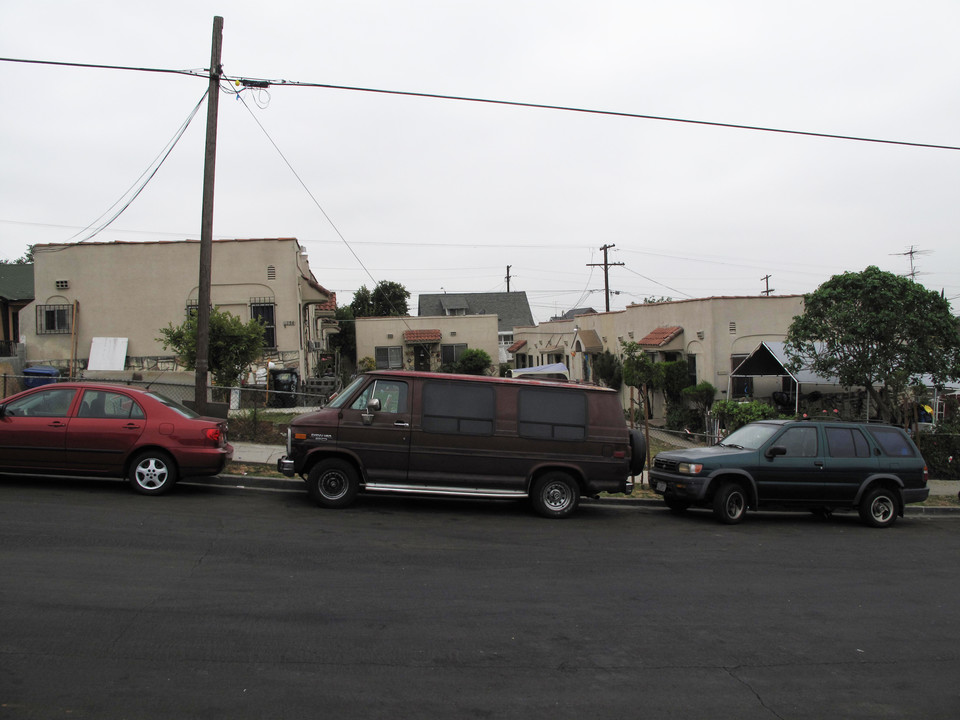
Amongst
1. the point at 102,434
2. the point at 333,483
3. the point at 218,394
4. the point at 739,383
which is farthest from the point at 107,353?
the point at 739,383

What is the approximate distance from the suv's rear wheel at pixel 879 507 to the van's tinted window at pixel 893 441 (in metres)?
0.68

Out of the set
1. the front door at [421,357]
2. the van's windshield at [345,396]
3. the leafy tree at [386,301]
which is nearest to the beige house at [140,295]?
the front door at [421,357]

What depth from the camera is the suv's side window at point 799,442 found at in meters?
12.2

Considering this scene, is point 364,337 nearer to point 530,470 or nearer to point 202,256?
point 202,256

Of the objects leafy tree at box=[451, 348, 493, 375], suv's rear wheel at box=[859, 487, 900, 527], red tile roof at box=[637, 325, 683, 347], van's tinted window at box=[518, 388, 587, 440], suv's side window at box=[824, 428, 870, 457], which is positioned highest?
red tile roof at box=[637, 325, 683, 347]

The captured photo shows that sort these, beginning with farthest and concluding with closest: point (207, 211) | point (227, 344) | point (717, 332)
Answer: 1. point (717, 332)
2. point (227, 344)
3. point (207, 211)

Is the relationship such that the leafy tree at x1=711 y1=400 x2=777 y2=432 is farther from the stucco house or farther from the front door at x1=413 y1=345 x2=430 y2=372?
the stucco house

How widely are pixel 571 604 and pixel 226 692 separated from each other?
10.8ft

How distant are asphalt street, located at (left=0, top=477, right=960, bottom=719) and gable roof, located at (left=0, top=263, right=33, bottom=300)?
89.6 feet

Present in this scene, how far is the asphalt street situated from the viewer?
488cm

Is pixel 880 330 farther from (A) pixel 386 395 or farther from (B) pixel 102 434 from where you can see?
(B) pixel 102 434

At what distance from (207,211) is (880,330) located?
45.8ft

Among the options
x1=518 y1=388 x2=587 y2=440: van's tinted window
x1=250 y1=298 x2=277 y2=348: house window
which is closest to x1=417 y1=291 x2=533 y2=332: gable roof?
x1=250 y1=298 x2=277 y2=348: house window

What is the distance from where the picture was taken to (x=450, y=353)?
1489 inches
